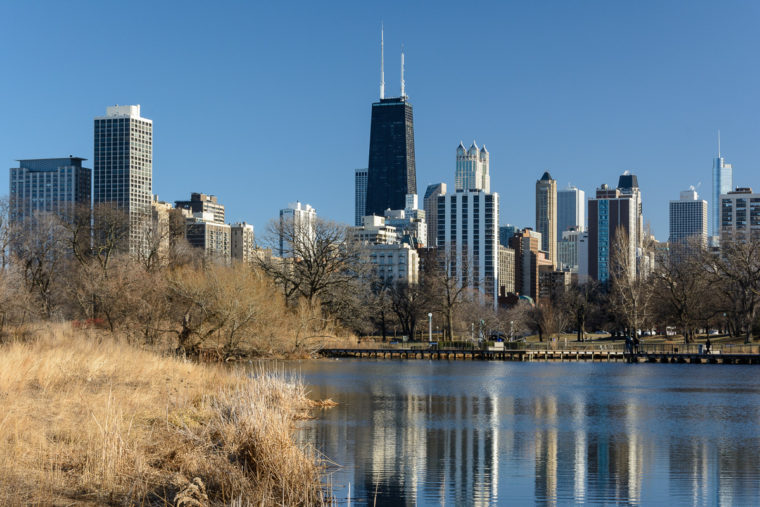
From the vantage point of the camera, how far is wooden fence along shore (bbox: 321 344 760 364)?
71312 mm

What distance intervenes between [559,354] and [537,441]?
5373cm

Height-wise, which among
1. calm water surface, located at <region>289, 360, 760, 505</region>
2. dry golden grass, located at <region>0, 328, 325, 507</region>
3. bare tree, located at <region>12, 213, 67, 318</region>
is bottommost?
calm water surface, located at <region>289, 360, 760, 505</region>

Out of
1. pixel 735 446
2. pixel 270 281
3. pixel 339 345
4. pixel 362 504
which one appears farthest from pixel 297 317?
pixel 362 504

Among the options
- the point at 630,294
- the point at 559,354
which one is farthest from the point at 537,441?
the point at 630,294

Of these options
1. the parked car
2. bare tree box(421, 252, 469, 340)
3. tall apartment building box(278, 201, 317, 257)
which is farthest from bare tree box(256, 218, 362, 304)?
the parked car

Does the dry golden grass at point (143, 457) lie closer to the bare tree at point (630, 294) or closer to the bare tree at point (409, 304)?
the bare tree at point (630, 294)

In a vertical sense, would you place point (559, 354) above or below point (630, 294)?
below

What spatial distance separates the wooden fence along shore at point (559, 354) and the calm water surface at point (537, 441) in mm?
24599

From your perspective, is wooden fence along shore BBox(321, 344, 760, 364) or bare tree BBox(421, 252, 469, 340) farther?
bare tree BBox(421, 252, 469, 340)

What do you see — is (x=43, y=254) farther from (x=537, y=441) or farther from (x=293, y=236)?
(x=537, y=441)

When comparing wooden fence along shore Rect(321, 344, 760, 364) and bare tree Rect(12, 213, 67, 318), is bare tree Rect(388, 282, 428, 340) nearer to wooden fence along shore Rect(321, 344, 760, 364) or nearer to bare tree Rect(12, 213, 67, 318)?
wooden fence along shore Rect(321, 344, 760, 364)

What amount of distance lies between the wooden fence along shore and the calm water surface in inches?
968

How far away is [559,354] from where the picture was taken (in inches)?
3019

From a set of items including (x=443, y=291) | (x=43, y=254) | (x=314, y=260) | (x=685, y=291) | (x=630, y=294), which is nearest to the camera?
(x=43, y=254)
